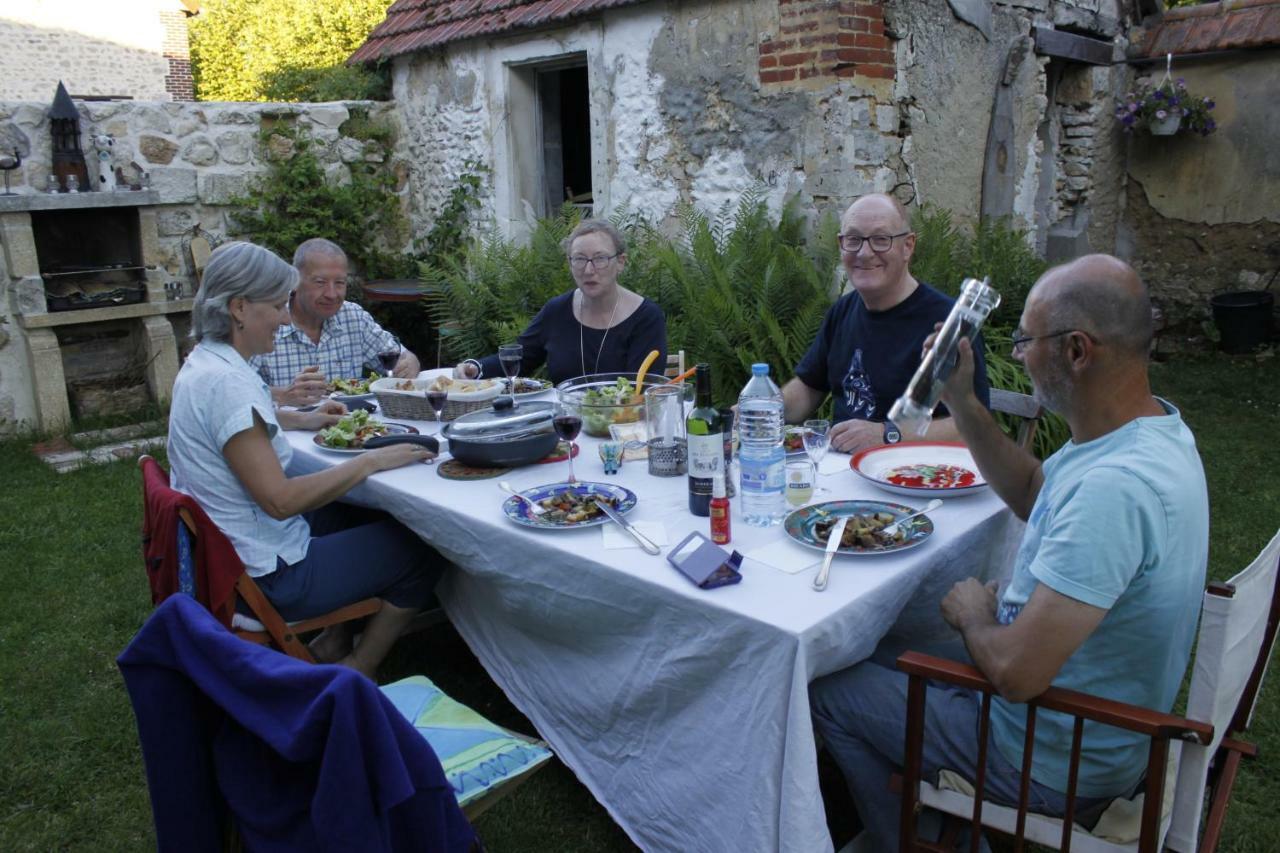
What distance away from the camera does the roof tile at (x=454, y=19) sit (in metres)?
6.50

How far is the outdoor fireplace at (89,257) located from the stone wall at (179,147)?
11.3 inches

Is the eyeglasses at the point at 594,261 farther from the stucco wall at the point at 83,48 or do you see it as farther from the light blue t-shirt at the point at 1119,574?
the stucco wall at the point at 83,48

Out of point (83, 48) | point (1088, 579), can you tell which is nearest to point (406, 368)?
point (1088, 579)

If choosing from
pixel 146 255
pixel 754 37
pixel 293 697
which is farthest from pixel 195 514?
pixel 146 255

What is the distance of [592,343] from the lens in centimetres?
396

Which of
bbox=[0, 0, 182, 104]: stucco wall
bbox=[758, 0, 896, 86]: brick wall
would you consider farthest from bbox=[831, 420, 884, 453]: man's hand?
bbox=[0, 0, 182, 104]: stucco wall

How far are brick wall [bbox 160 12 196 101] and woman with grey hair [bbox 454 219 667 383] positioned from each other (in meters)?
16.3

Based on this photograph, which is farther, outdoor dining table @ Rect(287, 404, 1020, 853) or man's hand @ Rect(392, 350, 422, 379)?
man's hand @ Rect(392, 350, 422, 379)

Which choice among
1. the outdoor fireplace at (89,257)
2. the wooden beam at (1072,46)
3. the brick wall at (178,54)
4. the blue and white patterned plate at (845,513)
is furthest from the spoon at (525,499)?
the brick wall at (178,54)

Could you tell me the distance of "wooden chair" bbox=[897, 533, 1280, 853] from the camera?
1.55 m

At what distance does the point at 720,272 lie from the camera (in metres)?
5.36

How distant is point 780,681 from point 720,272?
12.6ft

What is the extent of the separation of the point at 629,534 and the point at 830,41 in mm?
4185

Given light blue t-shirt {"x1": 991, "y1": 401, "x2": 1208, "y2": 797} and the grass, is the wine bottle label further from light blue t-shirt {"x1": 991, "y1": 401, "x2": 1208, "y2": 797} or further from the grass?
the grass
